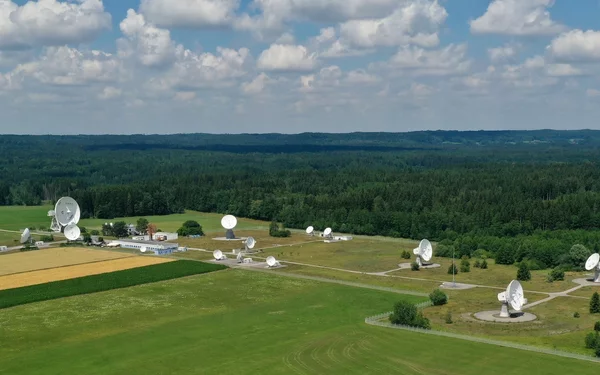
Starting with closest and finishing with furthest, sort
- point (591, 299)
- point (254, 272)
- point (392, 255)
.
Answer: point (591, 299) < point (254, 272) < point (392, 255)

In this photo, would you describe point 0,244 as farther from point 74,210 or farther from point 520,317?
point 520,317

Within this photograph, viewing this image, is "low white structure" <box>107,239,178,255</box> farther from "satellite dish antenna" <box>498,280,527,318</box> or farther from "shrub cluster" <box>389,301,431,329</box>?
"satellite dish antenna" <box>498,280,527,318</box>

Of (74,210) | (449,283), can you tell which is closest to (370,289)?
(449,283)

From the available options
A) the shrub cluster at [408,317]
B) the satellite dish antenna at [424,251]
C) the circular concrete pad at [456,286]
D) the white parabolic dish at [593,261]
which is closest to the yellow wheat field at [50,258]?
the satellite dish antenna at [424,251]

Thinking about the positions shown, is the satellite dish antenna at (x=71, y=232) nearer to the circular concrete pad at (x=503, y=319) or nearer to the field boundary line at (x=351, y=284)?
the field boundary line at (x=351, y=284)

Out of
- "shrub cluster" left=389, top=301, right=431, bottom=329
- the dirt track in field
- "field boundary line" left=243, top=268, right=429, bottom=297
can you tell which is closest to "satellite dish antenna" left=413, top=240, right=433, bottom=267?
"field boundary line" left=243, top=268, right=429, bottom=297
